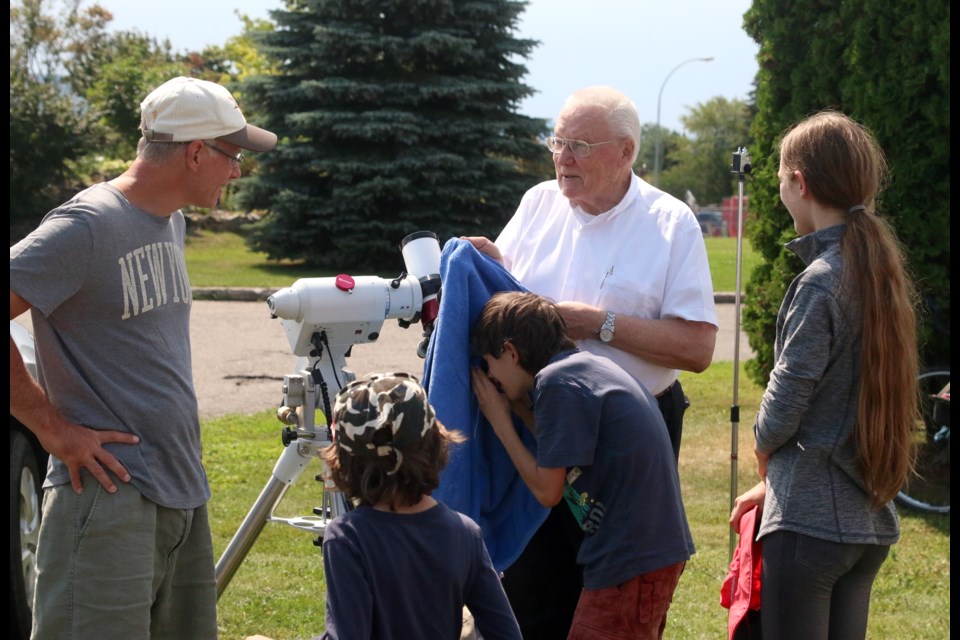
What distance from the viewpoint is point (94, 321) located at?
2.70 metres

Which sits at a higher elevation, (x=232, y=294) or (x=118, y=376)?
(x=118, y=376)

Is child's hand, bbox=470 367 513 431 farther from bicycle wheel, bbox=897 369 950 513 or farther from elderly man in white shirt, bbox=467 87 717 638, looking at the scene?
bicycle wheel, bbox=897 369 950 513

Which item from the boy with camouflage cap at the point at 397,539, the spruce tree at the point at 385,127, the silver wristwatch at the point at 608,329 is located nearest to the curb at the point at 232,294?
the spruce tree at the point at 385,127

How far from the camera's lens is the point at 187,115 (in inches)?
112

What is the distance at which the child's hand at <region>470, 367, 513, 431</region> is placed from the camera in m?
3.03

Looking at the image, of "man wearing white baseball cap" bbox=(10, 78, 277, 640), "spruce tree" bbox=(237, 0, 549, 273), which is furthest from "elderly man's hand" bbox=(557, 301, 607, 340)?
"spruce tree" bbox=(237, 0, 549, 273)

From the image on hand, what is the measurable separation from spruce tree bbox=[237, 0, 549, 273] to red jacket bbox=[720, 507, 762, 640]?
54.1ft

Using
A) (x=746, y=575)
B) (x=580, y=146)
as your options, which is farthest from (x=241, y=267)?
(x=746, y=575)

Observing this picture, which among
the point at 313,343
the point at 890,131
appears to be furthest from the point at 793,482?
the point at 890,131

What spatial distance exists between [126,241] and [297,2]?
61.8ft

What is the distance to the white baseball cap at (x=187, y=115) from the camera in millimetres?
2844

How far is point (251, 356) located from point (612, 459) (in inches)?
339

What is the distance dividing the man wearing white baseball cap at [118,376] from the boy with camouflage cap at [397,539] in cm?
69

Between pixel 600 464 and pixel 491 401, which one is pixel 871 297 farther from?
pixel 491 401
